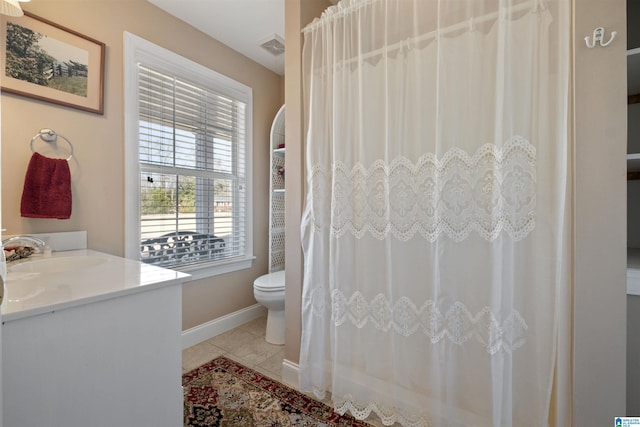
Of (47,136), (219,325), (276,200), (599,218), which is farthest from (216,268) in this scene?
(599,218)

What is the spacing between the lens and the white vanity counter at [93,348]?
32.0 inches

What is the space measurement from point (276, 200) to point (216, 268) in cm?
83

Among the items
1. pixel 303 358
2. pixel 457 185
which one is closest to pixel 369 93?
pixel 457 185

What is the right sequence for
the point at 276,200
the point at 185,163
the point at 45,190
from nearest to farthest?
the point at 45,190 < the point at 185,163 < the point at 276,200

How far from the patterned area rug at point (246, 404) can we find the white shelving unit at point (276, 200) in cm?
107

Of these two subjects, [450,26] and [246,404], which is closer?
[450,26]

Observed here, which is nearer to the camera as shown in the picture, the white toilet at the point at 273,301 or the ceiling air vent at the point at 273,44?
the white toilet at the point at 273,301

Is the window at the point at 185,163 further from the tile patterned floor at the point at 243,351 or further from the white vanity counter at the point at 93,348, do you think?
the white vanity counter at the point at 93,348

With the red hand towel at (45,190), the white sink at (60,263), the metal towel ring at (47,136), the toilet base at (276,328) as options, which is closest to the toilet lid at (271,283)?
the toilet base at (276,328)

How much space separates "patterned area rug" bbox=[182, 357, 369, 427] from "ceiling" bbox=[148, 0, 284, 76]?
2515mm

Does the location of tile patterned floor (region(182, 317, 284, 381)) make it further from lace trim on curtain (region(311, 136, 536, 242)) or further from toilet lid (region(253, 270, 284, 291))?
lace trim on curtain (region(311, 136, 536, 242))

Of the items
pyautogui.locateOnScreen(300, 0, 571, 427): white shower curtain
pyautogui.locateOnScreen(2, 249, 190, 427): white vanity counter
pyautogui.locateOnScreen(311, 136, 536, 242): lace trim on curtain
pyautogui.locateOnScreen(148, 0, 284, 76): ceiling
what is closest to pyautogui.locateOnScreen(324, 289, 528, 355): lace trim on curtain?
pyautogui.locateOnScreen(300, 0, 571, 427): white shower curtain

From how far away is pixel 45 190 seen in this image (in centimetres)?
159

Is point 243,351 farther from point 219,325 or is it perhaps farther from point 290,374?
point 290,374
